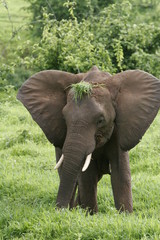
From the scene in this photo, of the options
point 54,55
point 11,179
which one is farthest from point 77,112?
point 54,55

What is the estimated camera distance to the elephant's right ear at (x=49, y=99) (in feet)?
20.8

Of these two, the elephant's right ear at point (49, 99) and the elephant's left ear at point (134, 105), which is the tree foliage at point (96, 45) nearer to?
the elephant's right ear at point (49, 99)

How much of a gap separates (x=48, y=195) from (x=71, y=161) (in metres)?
1.70

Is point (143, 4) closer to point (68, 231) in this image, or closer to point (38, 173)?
point (38, 173)

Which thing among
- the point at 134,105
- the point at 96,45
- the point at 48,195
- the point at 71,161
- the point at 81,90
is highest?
the point at 81,90

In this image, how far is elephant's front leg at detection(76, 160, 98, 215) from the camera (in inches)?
254

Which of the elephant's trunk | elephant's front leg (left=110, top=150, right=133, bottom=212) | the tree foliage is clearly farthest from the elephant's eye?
the tree foliage

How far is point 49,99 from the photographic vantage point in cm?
644

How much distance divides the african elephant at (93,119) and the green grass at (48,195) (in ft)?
1.13

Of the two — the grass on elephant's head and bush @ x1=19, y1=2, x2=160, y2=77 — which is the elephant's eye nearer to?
the grass on elephant's head

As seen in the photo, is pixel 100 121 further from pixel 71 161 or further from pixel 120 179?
pixel 120 179

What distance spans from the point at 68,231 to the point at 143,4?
1825 cm

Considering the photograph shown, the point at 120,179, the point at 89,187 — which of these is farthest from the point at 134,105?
the point at 89,187

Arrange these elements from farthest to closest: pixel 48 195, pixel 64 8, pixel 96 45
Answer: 1. pixel 64 8
2. pixel 96 45
3. pixel 48 195
